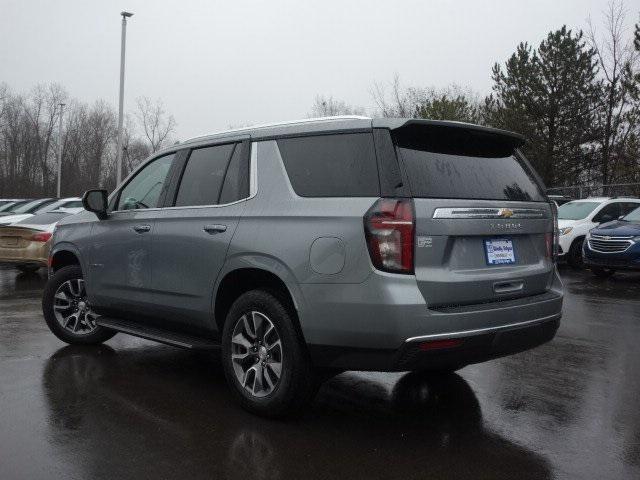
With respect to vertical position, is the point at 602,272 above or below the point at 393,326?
below

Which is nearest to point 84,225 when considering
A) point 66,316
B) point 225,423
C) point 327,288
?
point 66,316

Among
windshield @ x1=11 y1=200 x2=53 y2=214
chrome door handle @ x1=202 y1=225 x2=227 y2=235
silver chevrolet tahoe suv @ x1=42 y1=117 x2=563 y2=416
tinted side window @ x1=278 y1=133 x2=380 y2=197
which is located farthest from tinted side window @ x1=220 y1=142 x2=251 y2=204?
windshield @ x1=11 y1=200 x2=53 y2=214

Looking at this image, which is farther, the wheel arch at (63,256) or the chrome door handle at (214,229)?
the wheel arch at (63,256)

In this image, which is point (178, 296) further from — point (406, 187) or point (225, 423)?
point (406, 187)

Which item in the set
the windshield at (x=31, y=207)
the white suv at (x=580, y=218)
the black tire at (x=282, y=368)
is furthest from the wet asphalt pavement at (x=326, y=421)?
the windshield at (x=31, y=207)

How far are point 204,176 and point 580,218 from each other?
1311cm

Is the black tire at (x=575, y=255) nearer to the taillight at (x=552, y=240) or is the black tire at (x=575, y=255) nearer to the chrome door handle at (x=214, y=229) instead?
the taillight at (x=552, y=240)

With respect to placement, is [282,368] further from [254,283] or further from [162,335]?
[162,335]

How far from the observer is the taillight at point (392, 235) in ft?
12.1

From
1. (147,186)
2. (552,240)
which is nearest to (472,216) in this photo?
(552,240)

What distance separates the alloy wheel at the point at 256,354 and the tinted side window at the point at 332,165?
904 mm

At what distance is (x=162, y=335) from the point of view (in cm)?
509

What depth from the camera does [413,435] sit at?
4074 millimetres

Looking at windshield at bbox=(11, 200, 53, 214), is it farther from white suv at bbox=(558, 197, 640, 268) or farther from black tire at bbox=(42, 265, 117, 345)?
white suv at bbox=(558, 197, 640, 268)
